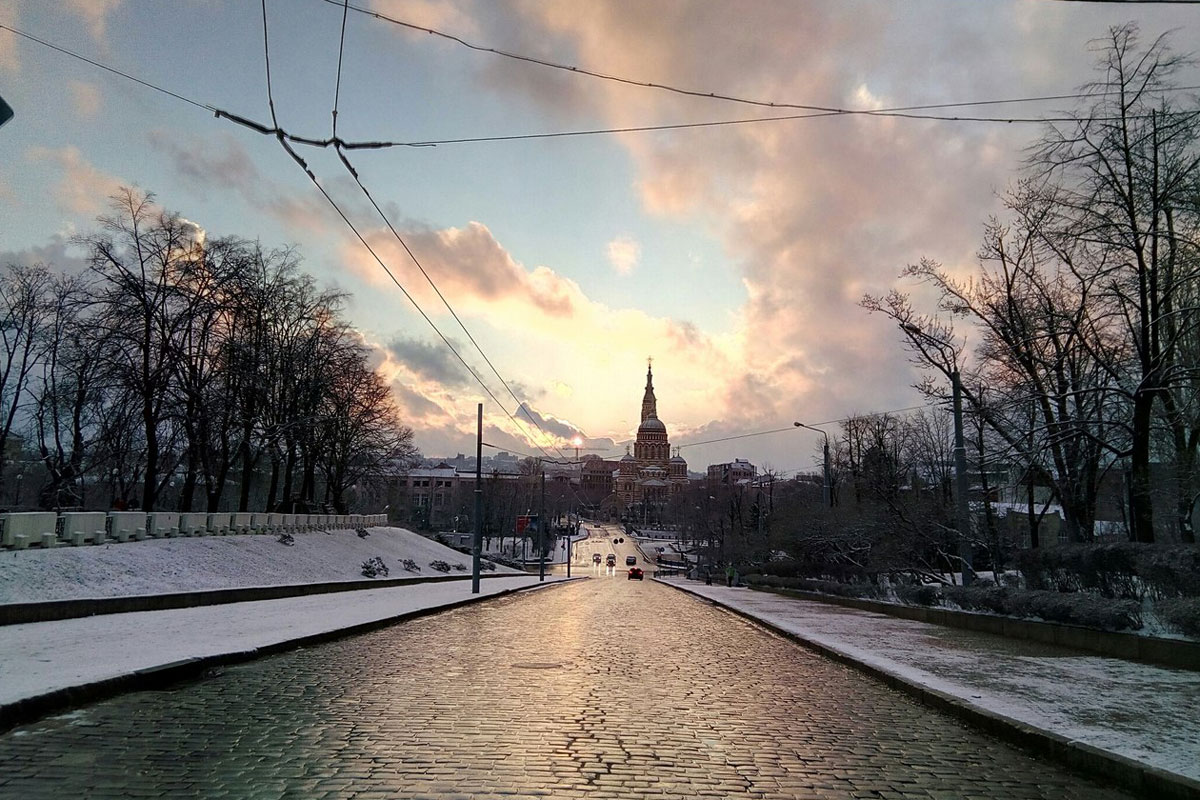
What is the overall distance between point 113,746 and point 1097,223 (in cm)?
1935

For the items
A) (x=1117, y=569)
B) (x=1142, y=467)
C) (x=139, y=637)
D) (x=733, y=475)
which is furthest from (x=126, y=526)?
(x=733, y=475)

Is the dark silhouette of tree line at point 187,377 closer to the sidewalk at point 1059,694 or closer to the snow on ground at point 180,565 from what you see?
the snow on ground at point 180,565

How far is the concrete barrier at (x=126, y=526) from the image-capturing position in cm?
2431

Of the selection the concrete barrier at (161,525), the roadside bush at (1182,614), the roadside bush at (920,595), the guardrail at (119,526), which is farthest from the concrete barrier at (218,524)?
the roadside bush at (1182,614)

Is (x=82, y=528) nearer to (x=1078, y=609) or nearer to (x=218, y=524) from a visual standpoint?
(x=218, y=524)

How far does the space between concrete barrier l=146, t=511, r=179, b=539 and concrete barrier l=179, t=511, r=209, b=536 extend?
0.71 meters

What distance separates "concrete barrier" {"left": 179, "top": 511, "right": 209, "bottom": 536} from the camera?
2953 cm

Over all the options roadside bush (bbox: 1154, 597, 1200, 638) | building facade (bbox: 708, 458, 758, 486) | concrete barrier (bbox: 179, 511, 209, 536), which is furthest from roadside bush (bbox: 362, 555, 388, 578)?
building facade (bbox: 708, 458, 758, 486)

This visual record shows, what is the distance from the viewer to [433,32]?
11.8 m

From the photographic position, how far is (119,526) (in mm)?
24516

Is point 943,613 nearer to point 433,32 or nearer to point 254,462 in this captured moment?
point 433,32

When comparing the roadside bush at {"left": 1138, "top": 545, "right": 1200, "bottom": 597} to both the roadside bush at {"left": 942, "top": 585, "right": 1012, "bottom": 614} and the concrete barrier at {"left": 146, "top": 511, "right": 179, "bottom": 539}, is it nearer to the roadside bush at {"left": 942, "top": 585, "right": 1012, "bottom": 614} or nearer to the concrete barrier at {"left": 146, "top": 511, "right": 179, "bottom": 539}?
the roadside bush at {"left": 942, "top": 585, "right": 1012, "bottom": 614}

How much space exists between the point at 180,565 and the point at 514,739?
887 inches

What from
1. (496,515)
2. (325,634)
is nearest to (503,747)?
(325,634)
